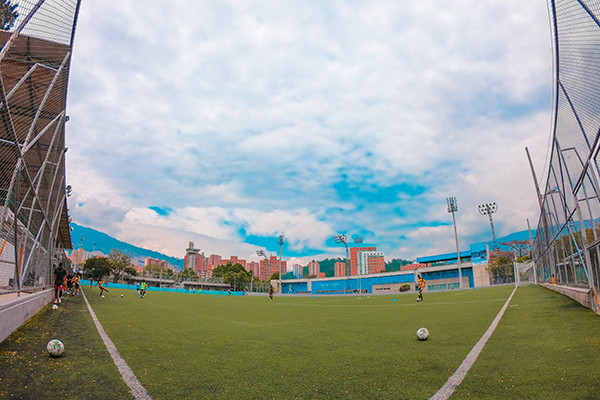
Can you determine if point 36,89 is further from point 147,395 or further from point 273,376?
point 273,376

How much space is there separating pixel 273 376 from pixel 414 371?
1956 millimetres

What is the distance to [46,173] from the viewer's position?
40.3 ft

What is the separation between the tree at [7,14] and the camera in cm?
497

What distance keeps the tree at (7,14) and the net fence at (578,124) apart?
9.27m

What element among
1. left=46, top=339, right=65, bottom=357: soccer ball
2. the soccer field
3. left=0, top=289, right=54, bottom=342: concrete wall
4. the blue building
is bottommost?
the blue building

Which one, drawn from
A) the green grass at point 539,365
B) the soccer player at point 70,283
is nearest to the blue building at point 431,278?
the soccer player at point 70,283

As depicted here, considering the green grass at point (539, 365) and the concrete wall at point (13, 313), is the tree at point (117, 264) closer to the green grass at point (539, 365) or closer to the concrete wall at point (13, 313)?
the concrete wall at point (13, 313)

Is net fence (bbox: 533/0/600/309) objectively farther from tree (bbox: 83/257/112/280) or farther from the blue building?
tree (bbox: 83/257/112/280)

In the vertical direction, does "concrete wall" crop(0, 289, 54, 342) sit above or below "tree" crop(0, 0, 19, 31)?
below

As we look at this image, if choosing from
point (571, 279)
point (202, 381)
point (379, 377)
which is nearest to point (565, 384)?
point (379, 377)

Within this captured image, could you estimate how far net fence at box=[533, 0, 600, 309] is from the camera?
6.15 metres

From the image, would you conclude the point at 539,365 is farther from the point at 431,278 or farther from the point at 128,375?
the point at 431,278

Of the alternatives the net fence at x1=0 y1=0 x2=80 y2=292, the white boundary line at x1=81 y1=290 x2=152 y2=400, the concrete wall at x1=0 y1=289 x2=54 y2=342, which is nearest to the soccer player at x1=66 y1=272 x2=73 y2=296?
the net fence at x1=0 y1=0 x2=80 y2=292

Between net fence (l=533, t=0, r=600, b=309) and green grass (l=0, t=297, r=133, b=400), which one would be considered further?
net fence (l=533, t=0, r=600, b=309)
